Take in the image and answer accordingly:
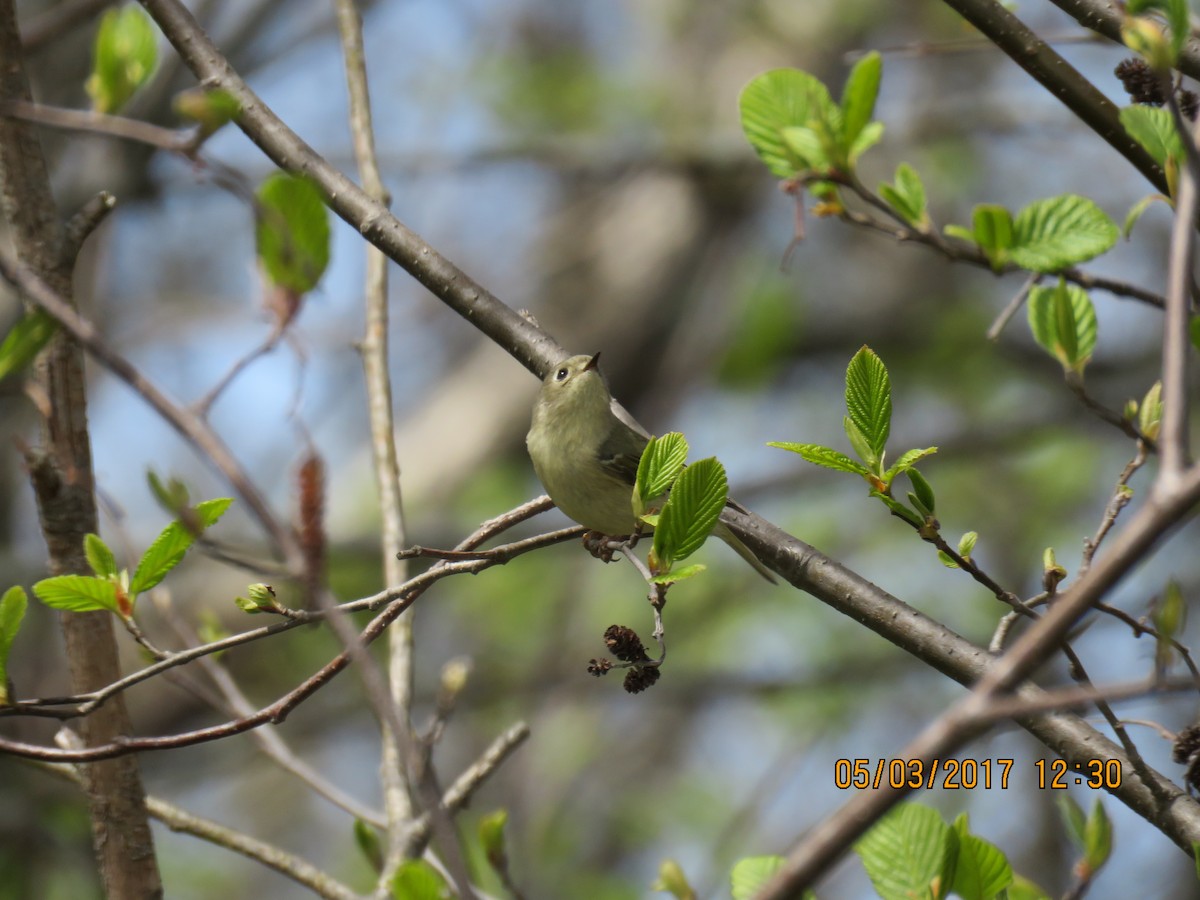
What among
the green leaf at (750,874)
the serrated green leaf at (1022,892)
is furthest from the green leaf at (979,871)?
the green leaf at (750,874)

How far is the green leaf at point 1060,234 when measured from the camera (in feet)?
7.16

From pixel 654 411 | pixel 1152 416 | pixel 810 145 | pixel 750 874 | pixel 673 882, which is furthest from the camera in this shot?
pixel 654 411

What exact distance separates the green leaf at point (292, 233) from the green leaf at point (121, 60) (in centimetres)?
→ 90

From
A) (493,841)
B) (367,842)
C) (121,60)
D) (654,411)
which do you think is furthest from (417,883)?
(654,411)

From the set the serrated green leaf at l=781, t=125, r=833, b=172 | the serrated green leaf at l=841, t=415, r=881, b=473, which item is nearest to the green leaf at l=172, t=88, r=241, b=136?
the serrated green leaf at l=841, t=415, r=881, b=473

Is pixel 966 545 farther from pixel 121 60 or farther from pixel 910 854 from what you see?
pixel 121 60

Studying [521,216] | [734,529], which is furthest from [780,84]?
[521,216]

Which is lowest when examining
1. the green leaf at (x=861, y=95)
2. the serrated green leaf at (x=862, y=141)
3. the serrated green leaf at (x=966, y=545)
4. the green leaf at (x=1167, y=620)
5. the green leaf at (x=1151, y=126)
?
the green leaf at (x=1167, y=620)

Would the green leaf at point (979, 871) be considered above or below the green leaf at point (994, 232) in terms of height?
below

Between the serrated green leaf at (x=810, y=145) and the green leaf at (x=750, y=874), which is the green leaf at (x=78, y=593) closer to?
the green leaf at (x=750, y=874)

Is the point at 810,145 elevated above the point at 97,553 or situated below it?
above

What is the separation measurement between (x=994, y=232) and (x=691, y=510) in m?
0.91

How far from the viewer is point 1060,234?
2229 millimetres

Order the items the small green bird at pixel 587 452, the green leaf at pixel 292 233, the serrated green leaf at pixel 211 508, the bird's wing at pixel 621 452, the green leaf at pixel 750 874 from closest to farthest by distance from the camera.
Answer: the green leaf at pixel 292 233 < the serrated green leaf at pixel 211 508 < the green leaf at pixel 750 874 < the small green bird at pixel 587 452 < the bird's wing at pixel 621 452
